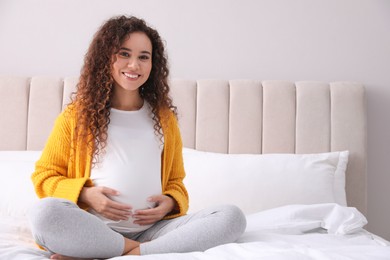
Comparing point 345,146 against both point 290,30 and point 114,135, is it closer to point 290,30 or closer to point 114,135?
point 290,30

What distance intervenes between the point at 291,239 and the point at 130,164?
0.51 metres

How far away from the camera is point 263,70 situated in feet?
8.43

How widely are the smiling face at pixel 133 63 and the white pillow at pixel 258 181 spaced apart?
0.59 m

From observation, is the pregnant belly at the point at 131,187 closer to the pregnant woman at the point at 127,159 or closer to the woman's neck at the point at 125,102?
the pregnant woman at the point at 127,159

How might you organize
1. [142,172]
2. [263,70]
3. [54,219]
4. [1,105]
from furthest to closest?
[263,70] → [1,105] → [142,172] → [54,219]

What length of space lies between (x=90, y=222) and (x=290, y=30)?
1.57 metres

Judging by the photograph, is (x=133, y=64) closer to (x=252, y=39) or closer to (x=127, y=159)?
(x=127, y=159)

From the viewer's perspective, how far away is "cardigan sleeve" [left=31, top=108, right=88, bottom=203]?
1.57 metres

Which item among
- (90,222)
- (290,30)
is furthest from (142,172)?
(290,30)

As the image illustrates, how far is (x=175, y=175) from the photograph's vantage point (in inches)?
68.8

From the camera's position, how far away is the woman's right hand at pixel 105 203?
151cm

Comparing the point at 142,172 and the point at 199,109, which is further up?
the point at 199,109

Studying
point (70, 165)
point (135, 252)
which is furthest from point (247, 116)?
point (135, 252)

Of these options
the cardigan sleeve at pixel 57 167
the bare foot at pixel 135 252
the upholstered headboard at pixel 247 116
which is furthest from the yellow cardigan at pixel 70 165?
the upholstered headboard at pixel 247 116
